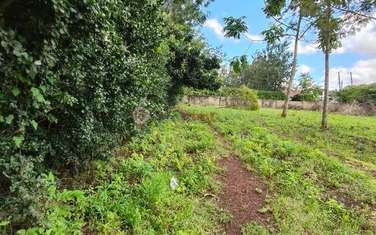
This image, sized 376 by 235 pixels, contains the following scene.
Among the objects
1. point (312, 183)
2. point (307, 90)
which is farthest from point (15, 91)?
point (307, 90)

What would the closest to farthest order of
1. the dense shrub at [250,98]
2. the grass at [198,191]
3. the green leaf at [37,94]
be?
1. the green leaf at [37,94]
2. the grass at [198,191]
3. the dense shrub at [250,98]

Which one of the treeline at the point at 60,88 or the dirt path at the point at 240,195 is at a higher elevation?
the treeline at the point at 60,88

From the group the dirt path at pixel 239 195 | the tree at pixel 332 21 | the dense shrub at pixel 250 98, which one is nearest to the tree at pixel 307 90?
the dense shrub at pixel 250 98

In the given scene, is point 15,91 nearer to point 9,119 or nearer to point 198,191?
point 9,119

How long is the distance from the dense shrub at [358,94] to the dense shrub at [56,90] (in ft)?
79.6

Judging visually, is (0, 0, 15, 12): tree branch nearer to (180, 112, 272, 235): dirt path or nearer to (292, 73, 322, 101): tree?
(180, 112, 272, 235): dirt path

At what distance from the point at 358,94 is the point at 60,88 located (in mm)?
28014

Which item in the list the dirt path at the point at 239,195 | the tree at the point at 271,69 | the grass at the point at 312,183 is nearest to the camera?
the dirt path at the point at 239,195

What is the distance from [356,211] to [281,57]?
34472 millimetres

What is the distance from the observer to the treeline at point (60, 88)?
276cm

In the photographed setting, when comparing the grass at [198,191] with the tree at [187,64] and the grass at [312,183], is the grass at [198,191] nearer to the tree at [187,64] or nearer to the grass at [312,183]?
the grass at [312,183]

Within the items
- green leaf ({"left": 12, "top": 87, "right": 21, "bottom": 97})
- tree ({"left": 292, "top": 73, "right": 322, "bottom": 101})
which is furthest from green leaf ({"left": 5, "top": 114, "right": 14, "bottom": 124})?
tree ({"left": 292, "top": 73, "right": 322, "bottom": 101})

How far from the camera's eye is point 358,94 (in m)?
27.9

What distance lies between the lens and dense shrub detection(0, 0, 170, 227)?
2.75 metres
